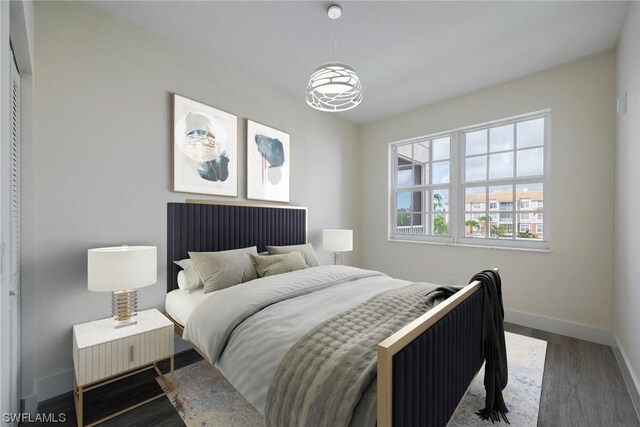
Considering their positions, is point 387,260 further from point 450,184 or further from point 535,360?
point 535,360

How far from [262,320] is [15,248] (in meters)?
1.49

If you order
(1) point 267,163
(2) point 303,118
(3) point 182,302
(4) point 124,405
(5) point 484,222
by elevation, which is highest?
(2) point 303,118

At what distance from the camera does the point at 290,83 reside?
10.6 ft

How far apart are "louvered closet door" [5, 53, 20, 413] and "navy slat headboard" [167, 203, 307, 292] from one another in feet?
2.97

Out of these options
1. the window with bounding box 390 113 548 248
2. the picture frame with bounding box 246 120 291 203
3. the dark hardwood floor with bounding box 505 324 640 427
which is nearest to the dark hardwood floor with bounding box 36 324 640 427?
the dark hardwood floor with bounding box 505 324 640 427

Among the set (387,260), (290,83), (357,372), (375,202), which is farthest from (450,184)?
(357,372)

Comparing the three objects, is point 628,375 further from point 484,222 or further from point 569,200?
point 484,222

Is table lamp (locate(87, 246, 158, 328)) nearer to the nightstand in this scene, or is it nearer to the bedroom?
the nightstand

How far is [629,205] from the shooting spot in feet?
6.75

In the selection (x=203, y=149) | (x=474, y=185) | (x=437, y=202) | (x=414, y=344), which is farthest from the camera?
(x=437, y=202)

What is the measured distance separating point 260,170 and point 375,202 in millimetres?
2069

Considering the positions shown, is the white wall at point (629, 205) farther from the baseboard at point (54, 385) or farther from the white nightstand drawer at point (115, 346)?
the baseboard at point (54, 385)

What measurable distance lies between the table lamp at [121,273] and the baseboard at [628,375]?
10.6ft

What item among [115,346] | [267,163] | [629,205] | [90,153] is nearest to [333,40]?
[267,163]
